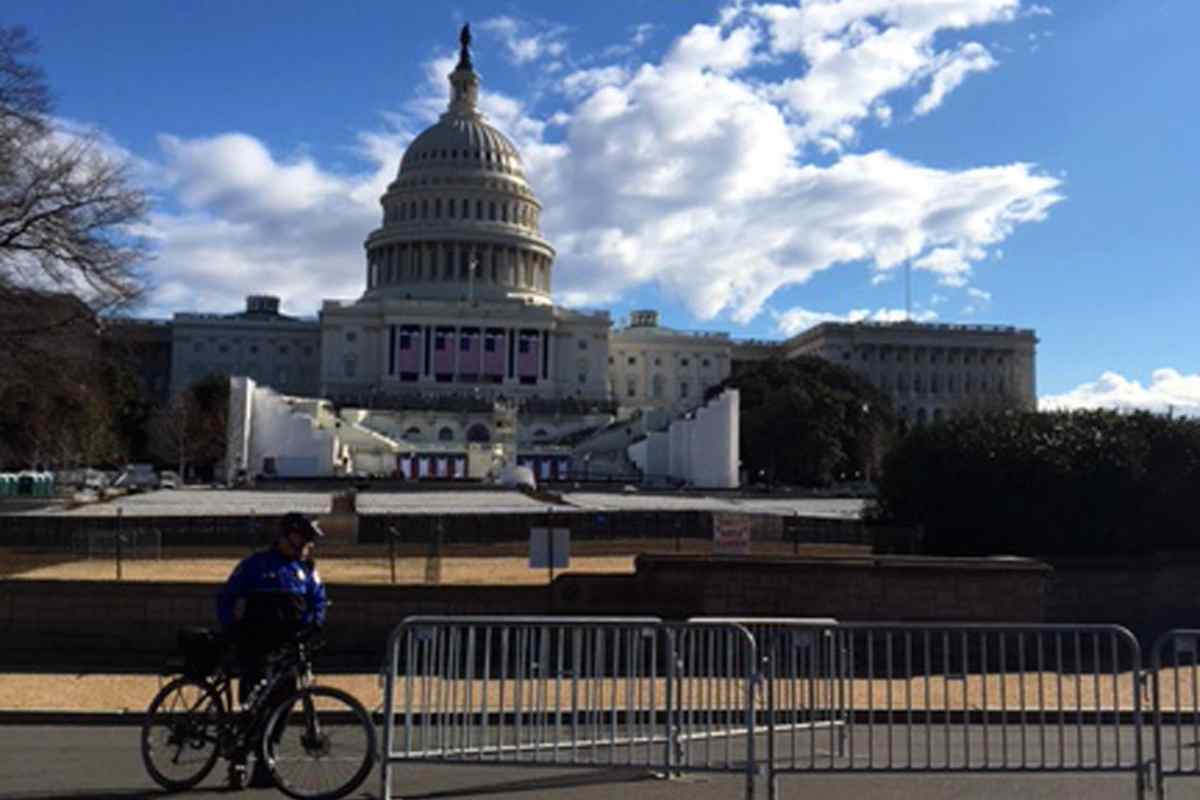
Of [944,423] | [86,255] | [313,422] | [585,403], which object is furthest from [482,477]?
[944,423]

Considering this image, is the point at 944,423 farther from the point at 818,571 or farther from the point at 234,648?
the point at 234,648

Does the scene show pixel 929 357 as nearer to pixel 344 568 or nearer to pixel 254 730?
pixel 344 568

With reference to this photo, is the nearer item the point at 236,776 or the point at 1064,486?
the point at 236,776

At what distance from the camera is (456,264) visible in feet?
463

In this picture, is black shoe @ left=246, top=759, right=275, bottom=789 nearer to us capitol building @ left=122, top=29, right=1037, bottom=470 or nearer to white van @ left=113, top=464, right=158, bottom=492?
white van @ left=113, top=464, right=158, bottom=492

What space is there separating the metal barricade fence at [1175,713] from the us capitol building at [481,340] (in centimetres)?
10649

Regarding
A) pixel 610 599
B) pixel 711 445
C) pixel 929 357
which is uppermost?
pixel 929 357

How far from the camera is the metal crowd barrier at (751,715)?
8016mm

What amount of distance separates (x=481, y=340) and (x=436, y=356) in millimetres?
5513

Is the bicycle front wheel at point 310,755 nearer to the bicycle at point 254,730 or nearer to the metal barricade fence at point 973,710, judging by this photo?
the bicycle at point 254,730

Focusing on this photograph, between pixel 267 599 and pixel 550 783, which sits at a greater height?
pixel 267 599

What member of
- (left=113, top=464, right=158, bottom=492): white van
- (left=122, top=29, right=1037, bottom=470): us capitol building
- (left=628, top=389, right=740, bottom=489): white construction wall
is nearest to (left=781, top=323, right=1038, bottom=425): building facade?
(left=122, top=29, right=1037, bottom=470): us capitol building

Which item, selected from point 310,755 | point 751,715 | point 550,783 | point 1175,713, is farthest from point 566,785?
point 1175,713

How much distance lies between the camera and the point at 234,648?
816 centimetres
